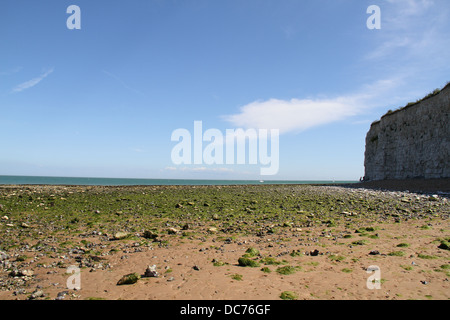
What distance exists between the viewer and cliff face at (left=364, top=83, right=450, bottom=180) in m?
31.5

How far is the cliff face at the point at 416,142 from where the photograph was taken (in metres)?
31.5

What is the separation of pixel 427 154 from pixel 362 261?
36.4 m

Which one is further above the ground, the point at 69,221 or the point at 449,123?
the point at 449,123

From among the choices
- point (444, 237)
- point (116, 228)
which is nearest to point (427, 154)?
point (444, 237)

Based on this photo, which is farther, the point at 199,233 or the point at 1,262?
the point at 199,233

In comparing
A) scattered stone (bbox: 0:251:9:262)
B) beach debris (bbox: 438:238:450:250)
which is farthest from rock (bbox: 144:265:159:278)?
beach debris (bbox: 438:238:450:250)

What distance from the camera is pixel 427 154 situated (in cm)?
3403

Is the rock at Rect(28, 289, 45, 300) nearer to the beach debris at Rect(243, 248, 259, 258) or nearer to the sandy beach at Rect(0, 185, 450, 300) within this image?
the sandy beach at Rect(0, 185, 450, 300)

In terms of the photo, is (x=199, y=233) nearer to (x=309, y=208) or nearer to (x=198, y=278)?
(x=198, y=278)

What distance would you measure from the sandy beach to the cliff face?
25.8 meters

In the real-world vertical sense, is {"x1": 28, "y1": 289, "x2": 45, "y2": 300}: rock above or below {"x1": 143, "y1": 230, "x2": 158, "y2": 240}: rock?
above

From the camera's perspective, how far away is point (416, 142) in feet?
121

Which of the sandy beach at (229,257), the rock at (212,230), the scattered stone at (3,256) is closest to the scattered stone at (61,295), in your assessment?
the sandy beach at (229,257)
